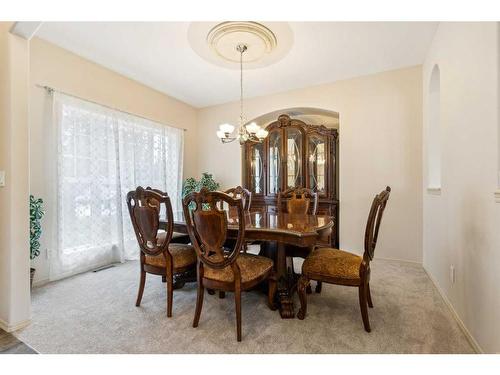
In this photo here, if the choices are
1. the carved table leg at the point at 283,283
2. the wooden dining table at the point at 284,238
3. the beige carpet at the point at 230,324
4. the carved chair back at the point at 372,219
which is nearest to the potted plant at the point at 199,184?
the beige carpet at the point at 230,324

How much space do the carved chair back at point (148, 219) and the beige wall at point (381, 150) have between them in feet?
8.95

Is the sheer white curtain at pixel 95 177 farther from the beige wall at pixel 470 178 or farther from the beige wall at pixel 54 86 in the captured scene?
the beige wall at pixel 470 178

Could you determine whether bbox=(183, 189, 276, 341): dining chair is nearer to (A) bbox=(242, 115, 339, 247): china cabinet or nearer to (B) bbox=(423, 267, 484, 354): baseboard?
(B) bbox=(423, 267, 484, 354): baseboard

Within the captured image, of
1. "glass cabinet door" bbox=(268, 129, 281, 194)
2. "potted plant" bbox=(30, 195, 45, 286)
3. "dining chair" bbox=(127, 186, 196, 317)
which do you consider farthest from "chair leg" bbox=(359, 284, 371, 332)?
"potted plant" bbox=(30, 195, 45, 286)

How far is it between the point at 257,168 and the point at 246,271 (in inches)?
110

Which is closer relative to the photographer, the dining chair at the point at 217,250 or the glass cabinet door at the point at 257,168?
the dining chair at the point at 217,250

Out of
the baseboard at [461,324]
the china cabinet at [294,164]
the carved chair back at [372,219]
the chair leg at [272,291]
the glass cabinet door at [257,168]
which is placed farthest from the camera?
the glass cabinet door at [257,168]

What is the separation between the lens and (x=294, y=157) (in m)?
4.13

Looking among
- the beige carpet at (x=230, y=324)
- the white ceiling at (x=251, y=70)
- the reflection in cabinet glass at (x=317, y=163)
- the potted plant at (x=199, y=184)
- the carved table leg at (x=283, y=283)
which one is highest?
the white ceiling at (x=251, y=70)

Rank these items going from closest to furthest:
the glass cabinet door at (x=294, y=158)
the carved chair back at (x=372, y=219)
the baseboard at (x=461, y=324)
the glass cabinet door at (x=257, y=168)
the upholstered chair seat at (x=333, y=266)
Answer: the baseboard at (x=461, y=324) < the carved chair back at (x=372, y=219) < the upholstered chair seat at (x=333, y=266) < the glass cabinet door at (x=294, y=158) < the glass cabinet door at (x=257, y=168)

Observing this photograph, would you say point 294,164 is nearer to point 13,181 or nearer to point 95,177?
point 95,177

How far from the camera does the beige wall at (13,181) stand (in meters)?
1.77

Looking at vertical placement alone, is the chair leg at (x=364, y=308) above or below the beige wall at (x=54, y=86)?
below

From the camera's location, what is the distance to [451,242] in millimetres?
2107
